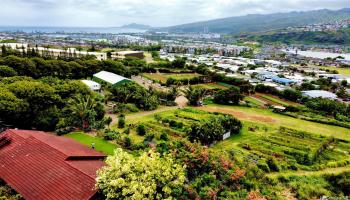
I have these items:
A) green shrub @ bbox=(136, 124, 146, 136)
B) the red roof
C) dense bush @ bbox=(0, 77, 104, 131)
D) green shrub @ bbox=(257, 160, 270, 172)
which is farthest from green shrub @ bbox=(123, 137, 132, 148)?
green shrub @ bbox=(257, 160, 270, 172)

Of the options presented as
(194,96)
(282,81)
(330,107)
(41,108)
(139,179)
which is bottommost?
(330,107)

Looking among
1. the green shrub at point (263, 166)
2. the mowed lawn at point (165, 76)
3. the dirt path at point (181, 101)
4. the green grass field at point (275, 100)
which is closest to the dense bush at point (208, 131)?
the green shrub at point (263, 166)

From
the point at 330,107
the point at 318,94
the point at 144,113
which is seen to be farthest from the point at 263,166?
the point at 318,94

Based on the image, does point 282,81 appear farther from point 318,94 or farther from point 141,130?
point 141,130

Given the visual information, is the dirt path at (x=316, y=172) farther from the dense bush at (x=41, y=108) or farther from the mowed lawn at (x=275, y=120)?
the dense bush at (x=41, y=108)

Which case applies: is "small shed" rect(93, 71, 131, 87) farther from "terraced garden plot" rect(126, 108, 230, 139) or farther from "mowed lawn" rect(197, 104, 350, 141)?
"mowed lawn" rect(197, 104, 350, 141)
